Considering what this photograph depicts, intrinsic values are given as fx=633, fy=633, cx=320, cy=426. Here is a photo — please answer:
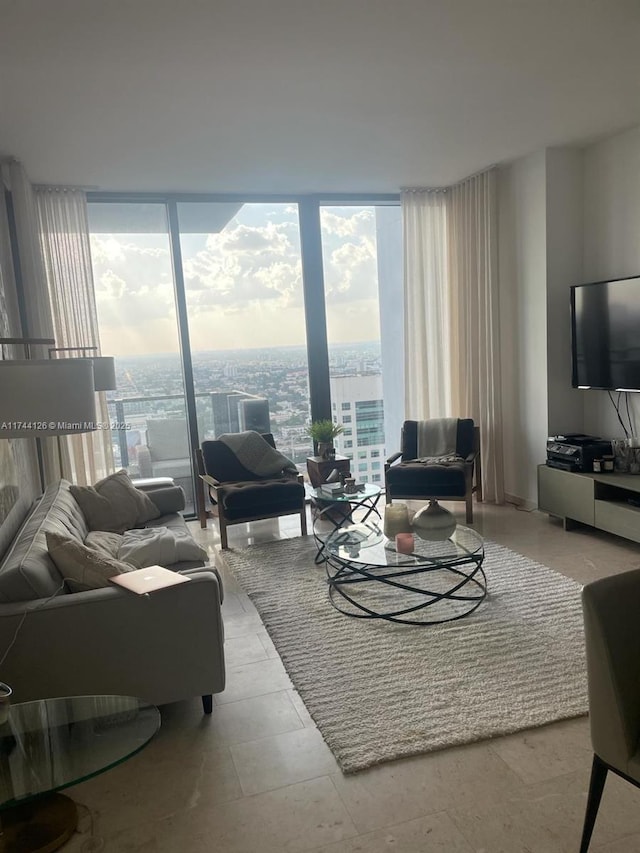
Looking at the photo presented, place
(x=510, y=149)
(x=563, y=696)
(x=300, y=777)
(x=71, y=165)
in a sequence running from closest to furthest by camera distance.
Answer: (x=300, y=777) → (x=563, y=696) → (x=71, y=165) → (x=510, y=149)

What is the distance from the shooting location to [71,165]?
4359 millimetres

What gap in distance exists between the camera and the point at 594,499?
4.41 m

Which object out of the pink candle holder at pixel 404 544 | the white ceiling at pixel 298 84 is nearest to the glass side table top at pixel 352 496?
the pink candle holder at pixel 404 544

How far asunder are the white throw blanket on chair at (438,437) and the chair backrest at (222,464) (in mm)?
1447

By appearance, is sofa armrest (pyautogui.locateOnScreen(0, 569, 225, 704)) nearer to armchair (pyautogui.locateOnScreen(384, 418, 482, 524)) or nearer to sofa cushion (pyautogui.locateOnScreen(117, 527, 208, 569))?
sofa cushion (pyautogui.locateOnScreen(117, 527, 208, 569))

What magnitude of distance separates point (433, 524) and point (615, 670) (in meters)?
2.00

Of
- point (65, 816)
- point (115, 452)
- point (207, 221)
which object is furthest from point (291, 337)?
point (65, 816)

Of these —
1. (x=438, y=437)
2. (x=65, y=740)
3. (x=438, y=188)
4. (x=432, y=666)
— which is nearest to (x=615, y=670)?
(x=432, y=666)

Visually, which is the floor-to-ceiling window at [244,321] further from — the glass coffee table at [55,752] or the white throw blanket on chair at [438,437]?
the glass coffee table at [55,752]

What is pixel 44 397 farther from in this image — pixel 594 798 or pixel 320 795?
pixel 594 798

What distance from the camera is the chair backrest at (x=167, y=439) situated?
5.50 metres

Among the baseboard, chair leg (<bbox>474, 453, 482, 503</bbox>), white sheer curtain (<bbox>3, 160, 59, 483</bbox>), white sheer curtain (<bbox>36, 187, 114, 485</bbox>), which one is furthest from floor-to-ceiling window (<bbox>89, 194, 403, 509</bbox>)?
the baseboard

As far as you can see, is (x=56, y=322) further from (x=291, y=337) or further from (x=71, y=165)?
(x=291, y=337)

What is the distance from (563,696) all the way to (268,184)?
426 cm
